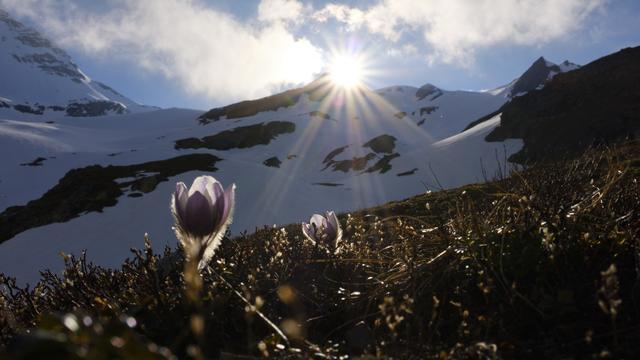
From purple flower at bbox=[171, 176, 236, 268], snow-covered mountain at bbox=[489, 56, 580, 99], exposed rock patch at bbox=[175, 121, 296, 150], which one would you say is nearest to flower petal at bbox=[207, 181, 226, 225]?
purple flower at bbox=[171, 176, 236, 268]

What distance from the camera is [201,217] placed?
1960 millimetres

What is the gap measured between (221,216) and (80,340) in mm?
1426

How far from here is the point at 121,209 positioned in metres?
30.8

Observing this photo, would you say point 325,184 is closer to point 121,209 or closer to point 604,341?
point 121,209

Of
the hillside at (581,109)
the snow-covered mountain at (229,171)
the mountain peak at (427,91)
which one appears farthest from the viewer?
the mountain peak at (427,91)

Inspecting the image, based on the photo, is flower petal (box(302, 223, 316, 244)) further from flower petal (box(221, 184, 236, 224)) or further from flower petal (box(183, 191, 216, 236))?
flower petal (box(183, 191, 216, 236))

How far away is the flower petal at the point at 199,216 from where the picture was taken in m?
1.96

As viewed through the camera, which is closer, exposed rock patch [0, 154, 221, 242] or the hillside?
the hillside

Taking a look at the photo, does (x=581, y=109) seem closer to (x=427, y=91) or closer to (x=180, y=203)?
(x=180, y=203)

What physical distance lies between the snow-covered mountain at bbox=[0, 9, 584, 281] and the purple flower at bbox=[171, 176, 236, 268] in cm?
148

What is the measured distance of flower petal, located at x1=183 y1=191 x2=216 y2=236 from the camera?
1960 millimetres

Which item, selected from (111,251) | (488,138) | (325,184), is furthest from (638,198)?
(488,138)

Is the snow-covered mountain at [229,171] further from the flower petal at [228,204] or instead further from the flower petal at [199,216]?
the flower petal at [199,216]

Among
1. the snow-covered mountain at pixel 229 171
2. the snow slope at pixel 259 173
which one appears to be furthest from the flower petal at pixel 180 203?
the snow slope at pixel 259 173
